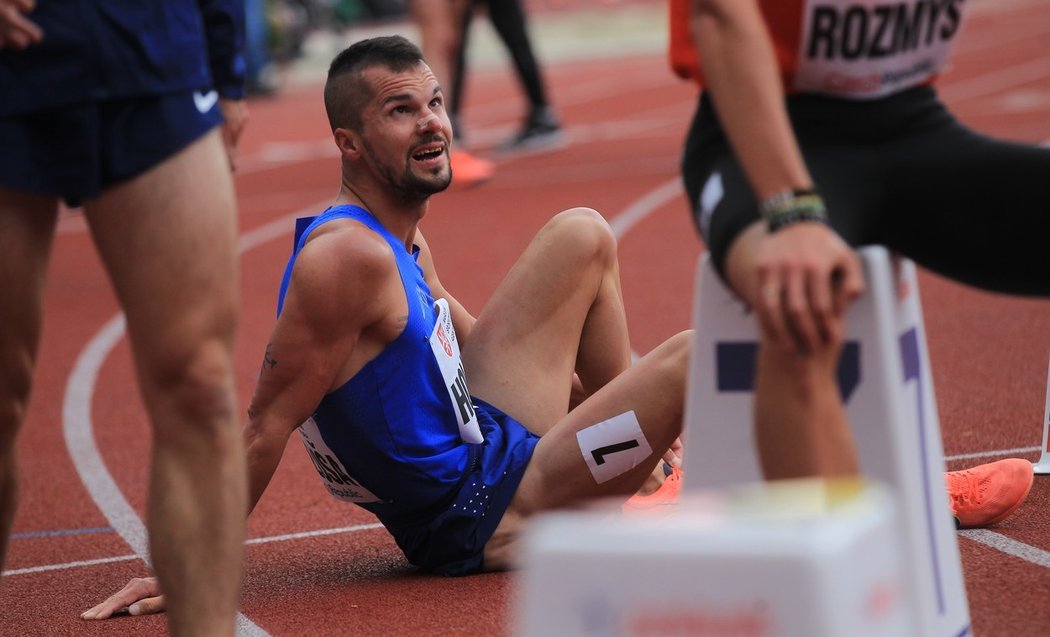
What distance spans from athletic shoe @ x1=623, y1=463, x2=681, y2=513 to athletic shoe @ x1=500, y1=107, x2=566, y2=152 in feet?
28.2

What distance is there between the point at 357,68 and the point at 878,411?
6.12 feet

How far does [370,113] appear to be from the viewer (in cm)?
367

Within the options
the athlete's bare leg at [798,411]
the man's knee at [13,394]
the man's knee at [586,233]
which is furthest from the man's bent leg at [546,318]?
the athlete's bare leg at [798,411]

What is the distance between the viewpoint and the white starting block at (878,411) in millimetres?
2232

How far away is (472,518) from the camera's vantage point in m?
3.46

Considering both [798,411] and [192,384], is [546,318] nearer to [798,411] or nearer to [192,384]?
[192,384]

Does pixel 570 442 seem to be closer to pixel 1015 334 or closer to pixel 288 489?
pixel 288 489

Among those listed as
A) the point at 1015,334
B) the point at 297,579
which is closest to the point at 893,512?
the point at 297,579

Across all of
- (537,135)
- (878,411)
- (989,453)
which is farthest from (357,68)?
(537,135)

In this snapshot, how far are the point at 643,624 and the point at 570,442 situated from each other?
5.83ft

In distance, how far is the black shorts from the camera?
2.41 metres

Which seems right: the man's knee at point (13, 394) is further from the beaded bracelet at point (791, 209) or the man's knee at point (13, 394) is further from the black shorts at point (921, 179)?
the beaded bracelet at point (791, 209)

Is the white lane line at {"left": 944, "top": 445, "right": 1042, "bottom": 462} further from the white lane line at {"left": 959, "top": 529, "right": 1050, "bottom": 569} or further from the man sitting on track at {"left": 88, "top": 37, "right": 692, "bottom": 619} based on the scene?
the man sitting on track at {"left": 88, "top": 37, "right": 692, "bottom": 619}

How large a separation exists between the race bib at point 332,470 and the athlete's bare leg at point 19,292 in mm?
884
